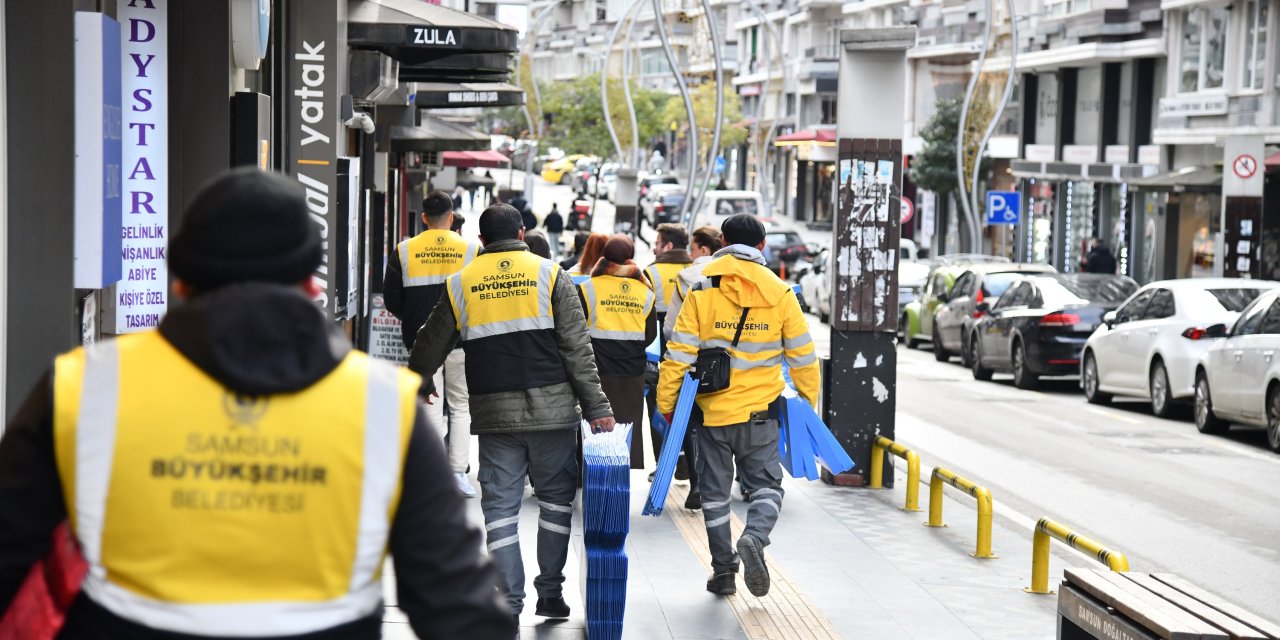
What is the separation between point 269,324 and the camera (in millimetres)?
2766

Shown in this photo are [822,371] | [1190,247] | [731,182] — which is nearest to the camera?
[822,371]

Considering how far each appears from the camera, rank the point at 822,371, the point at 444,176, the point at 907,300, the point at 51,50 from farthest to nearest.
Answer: the point at 444,176, the point at 907,300, the point at 822,371, the point at 51,50

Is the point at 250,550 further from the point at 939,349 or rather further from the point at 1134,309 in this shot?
the point at 939,349

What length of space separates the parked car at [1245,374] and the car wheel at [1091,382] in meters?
3.23

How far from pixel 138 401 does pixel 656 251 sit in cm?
942

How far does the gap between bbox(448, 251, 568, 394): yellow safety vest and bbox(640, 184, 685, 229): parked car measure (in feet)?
167

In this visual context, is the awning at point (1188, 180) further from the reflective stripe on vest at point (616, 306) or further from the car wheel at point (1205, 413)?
the reflective stripe on vest at point (616, 306)

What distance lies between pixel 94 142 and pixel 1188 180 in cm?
3337

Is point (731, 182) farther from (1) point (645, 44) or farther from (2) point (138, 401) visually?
(2) point (138, 401)

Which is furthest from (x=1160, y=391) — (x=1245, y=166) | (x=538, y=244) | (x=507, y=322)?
(x=507, y=322)

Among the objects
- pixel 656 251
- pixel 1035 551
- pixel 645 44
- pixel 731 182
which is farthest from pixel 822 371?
pixel 645 44

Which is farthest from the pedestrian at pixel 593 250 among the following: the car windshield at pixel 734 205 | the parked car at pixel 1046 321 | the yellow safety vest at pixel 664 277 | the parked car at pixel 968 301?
the car windshield at pixel 734 205

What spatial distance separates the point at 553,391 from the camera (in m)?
7.52

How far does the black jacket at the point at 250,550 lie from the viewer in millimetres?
2756
